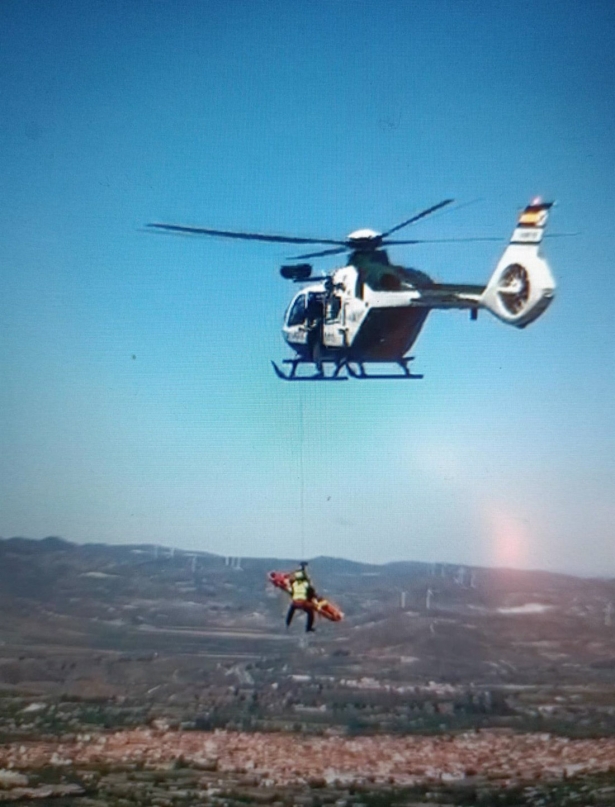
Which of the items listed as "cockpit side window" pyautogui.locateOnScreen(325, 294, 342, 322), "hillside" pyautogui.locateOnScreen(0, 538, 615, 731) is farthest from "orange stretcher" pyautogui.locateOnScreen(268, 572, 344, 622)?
"cockpit side window" pyautogui.locateOnScreen(325, 294, 342, 322)

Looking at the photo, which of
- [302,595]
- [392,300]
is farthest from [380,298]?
[302,595]

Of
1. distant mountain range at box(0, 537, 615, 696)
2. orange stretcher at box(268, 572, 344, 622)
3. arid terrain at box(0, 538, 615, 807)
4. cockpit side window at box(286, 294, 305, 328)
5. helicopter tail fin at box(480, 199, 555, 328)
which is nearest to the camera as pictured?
helicopter tail fin at box(480, 199, 555, 328)

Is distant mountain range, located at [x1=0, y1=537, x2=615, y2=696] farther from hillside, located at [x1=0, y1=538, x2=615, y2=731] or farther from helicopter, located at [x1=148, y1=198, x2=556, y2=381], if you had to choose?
helicopter, located at [x1=148, y1=198, x2=556, y2=381]

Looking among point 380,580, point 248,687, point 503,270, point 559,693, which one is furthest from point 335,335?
point 559,693

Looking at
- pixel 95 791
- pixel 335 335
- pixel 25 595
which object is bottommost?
pixel 95 791

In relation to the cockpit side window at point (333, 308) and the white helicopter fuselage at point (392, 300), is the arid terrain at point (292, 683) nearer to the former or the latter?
the white helicopter fuselage at point (392, 300)

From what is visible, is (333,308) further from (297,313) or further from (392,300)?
(392,300)

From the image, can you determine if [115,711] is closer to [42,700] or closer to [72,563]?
[42,700]

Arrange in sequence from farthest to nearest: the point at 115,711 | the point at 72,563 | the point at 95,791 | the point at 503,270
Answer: the point at 72,563, the point at 115,711, the point at 95,791, the point at 503,270

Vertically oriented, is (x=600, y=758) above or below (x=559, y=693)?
below
